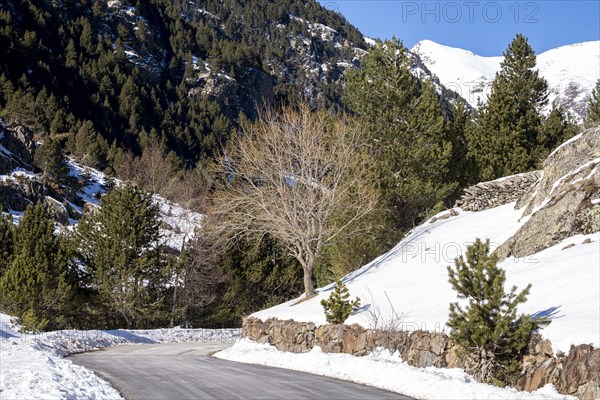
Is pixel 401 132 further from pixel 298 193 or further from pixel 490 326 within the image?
Result: pixel 490 326

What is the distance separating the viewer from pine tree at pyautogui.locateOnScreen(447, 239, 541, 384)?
32.3 ft

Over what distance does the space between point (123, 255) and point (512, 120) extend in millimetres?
25561

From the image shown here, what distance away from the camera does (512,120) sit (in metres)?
34.1

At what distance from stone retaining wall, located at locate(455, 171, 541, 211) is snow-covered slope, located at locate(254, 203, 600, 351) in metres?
0.88

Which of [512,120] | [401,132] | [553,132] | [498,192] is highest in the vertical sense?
[512,120]

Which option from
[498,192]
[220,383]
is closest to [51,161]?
[498,192]

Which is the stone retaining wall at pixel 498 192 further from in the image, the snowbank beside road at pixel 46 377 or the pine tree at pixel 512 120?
the snowbank beside road at pixel 46 377

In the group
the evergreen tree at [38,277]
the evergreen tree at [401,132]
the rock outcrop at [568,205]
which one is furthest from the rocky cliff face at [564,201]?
the evergreen tree at [38,277]

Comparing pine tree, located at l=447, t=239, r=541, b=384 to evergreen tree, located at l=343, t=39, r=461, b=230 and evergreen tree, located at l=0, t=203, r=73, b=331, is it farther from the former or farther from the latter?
evergreen tree, located at l=0, t=203, r=73, b=331

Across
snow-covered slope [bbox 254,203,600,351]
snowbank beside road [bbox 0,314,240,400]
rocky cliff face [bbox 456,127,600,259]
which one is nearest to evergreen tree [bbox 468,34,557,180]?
snow-covered slope [bbox 254,203,600,351]

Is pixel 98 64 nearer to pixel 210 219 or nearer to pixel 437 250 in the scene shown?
pixel 210 219

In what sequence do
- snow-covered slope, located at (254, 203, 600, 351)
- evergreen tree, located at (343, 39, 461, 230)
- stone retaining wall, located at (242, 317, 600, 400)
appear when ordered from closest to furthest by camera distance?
stone retaining wall, located at (242, 317, 600, 400), snow-covered slope, located at (254, 203, 600, 351), evergreen tree, located at (343, 39, 461, 230)

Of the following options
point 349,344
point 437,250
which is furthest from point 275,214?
point 349,344

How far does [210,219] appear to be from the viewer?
103 feet
